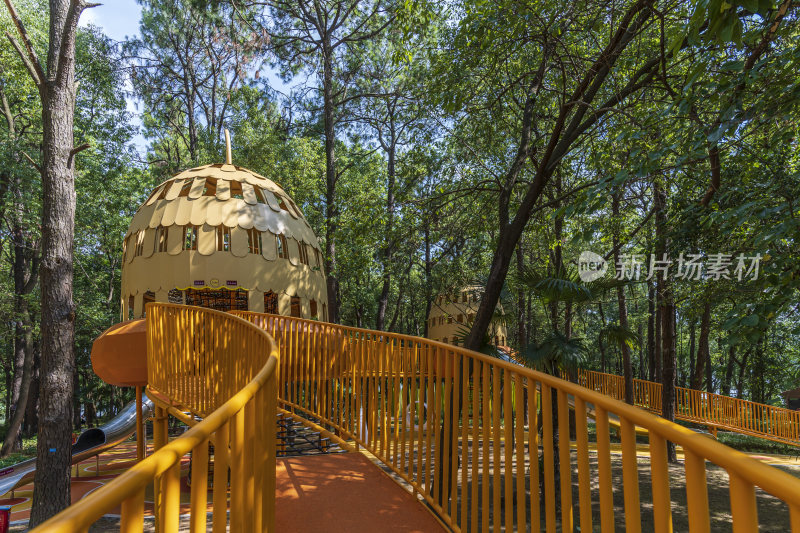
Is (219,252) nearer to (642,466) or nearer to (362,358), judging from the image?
(362,358)

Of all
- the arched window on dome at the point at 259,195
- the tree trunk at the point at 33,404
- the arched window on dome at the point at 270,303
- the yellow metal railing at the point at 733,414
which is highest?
the arched window on dome at the point at 259,195

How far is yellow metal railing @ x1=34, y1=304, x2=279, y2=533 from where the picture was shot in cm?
124

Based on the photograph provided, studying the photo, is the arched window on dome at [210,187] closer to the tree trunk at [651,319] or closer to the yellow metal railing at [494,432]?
the yellow metal railing at [494,432]

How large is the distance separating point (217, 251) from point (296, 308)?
2434mm

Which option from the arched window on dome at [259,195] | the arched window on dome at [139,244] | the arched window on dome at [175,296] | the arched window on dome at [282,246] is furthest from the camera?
the arched window on dome at [259,195]

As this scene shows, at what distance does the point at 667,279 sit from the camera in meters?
8.91

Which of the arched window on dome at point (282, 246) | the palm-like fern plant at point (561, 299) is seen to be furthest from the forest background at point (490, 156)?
the arched window on dome at point (282, 246)

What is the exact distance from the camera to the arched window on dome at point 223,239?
11.5m

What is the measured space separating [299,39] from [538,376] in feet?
62.4

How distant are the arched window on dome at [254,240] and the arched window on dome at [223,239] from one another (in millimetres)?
466

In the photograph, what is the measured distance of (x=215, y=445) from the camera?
176 cm

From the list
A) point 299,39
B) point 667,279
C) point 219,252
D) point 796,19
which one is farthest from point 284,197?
point 796,19

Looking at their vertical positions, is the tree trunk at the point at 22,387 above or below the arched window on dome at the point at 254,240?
below

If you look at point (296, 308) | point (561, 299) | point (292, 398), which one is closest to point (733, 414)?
point (561, 299)
